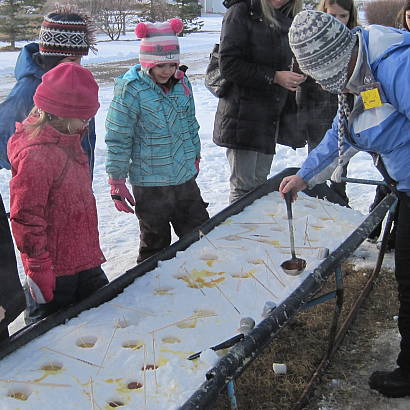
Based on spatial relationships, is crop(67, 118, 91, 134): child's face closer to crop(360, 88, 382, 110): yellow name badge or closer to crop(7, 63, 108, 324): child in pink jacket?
crop(7, 63, 108, 324): child in pink jacket

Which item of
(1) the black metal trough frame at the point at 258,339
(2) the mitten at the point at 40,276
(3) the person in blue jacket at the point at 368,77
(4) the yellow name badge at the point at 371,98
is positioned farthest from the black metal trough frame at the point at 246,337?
(4) the yellow name badge at the point at 371,98

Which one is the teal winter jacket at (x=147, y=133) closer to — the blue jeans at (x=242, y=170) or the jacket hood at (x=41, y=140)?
the blue jeans at (x=242, y=170)

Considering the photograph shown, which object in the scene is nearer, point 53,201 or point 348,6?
point 53,201

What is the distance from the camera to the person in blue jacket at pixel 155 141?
115 inches

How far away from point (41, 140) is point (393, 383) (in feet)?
6.97

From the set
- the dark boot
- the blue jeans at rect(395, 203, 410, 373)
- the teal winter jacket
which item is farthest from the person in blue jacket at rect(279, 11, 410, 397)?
the teal winter jacket

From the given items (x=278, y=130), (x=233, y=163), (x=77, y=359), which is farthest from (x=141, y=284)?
(x=278, y=130)

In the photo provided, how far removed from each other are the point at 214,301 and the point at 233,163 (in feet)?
5.34

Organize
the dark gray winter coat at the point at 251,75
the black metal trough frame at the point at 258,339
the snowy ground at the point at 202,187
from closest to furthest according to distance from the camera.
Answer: the black metal trough frame at the point at 258,339
the dark gray winter coat at the point at 251,75
the snowy ground at the point at 202,187

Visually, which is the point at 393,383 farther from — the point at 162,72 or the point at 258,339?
the point at 162,72

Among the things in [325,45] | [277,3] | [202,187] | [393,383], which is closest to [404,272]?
[393,383]

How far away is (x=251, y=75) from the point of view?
3389 mm

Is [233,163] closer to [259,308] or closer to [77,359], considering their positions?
[259,308]

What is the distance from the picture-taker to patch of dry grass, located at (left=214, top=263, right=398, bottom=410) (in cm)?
254
